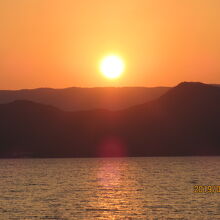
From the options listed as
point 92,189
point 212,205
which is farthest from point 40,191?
point 212,205

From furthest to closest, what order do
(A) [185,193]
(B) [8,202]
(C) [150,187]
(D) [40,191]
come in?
1. (C) [150,187]
2. (D) [40,191]
3. (A) [185,193]
4. (B) [8,202]

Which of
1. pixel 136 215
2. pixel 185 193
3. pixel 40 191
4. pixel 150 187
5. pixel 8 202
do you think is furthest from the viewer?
pixel 150 187

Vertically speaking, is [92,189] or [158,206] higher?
[92,189]

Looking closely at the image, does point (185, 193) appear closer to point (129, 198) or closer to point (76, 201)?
point (129, 198)

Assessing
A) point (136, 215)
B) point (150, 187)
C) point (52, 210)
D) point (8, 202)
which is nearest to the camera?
point (136, 215)

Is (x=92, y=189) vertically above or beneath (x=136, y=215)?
above

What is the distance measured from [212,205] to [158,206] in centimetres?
810

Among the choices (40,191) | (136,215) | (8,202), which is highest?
(40,191)

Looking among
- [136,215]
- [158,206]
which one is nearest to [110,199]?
[158,206]

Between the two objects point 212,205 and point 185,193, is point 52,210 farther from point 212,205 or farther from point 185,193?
point 185,193

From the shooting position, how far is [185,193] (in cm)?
11881

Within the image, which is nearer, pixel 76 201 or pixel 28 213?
pixel 28 213

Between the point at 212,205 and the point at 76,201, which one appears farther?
the point at 76,201

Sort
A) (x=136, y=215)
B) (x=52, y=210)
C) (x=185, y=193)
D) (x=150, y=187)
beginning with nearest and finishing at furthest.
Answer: (x=136, y=215), (x=52, y=210), (x=185, y=193), (x=150, y=187)
